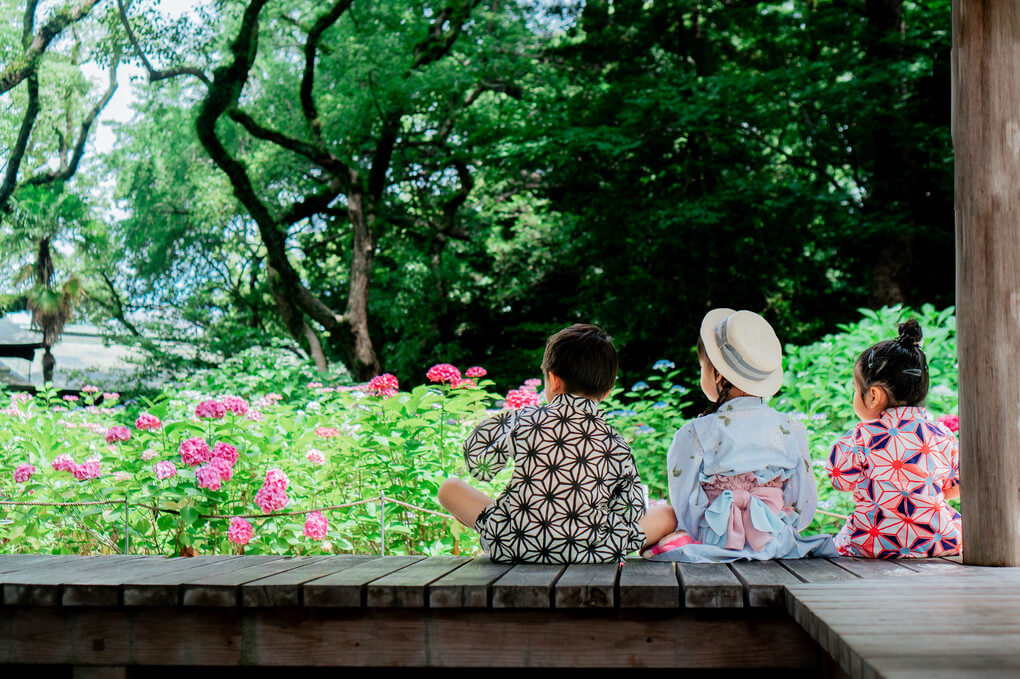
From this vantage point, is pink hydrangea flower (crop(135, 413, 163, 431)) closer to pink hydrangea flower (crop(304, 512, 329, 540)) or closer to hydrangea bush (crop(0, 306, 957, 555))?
hydrangea bush (crop(0, 306, 957, 555))

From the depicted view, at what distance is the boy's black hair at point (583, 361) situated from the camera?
2.59m

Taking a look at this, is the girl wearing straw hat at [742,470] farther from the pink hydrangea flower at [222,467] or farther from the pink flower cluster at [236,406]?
the pink flower cluster at [236,406]

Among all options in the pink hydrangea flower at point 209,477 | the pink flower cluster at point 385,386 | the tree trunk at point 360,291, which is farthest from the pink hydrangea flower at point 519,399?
the tree trunk at point 360,291

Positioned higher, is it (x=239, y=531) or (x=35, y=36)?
(x=35, y=36)

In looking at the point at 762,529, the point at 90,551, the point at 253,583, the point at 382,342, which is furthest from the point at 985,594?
the point at 382,342

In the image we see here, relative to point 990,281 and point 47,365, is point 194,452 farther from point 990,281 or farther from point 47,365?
point 47,365

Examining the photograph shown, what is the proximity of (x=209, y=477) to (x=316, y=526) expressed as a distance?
46 centimetres

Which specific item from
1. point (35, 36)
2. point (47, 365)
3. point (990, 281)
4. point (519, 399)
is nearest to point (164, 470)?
point (519, 399)

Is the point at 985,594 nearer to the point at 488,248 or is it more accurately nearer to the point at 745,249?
the point at 745,249

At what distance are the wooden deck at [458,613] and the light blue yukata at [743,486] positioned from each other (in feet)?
0.63

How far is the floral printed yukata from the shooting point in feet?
8.17

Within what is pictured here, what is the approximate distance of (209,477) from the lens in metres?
3.38

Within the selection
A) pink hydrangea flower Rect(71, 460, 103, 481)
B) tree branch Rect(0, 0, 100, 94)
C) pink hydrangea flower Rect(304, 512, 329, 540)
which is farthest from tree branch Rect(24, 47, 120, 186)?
pink hydrangea flower Rect(304, 512, 329, 540)

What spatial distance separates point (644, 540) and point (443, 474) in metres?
1.30
